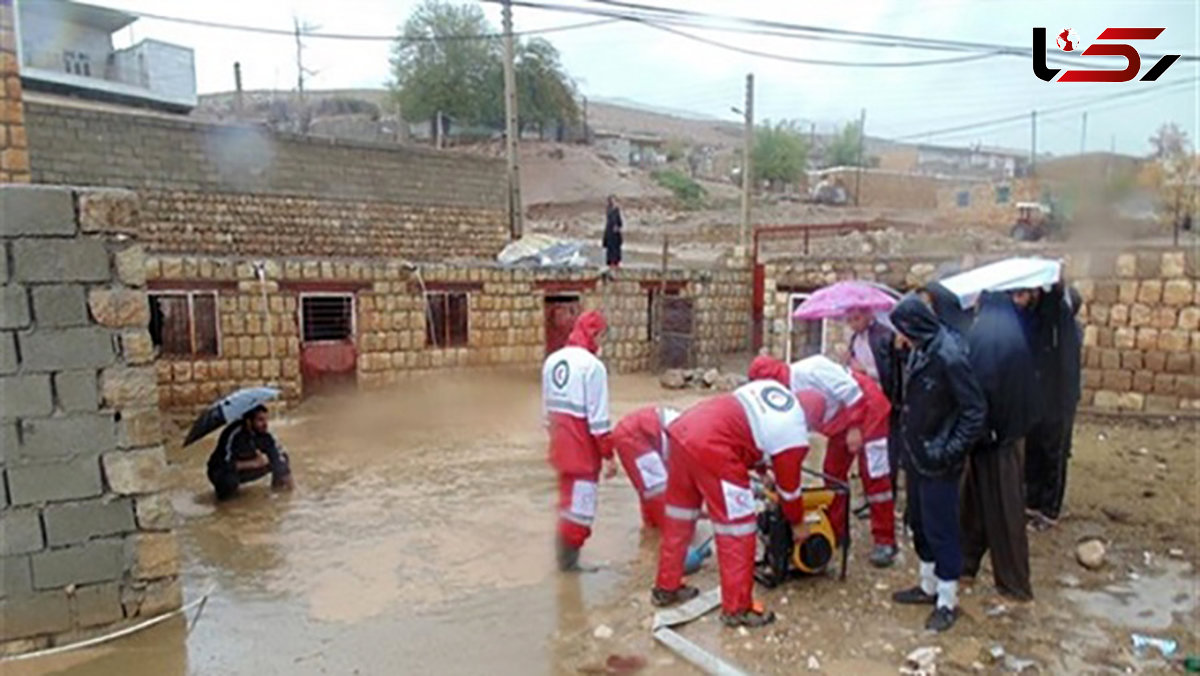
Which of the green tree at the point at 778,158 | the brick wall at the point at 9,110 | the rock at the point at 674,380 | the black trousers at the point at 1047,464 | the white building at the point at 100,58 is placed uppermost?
the white building at the point at 100,58

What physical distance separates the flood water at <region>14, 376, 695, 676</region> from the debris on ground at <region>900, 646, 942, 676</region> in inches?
72.2

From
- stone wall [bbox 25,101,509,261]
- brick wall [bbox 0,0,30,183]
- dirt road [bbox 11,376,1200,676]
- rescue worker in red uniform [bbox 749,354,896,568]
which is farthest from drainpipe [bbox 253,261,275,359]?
rescue worker in red uniform [bbox 749,354,896,568]

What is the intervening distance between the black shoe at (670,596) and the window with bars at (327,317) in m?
8.97

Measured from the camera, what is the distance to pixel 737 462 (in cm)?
449

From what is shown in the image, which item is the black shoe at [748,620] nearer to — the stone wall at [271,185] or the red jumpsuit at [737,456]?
the red jumpsuit at [737,456]

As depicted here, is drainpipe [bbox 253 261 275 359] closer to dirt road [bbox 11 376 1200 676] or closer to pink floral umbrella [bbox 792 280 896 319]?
dirt road [bbox 11 376 1200 676]

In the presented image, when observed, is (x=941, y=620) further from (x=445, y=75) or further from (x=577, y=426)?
(x=445, y=75)

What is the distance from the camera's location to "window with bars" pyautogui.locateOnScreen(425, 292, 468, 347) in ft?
44.8

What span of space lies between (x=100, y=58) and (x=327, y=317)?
87.9 feet

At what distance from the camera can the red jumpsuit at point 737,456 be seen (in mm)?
4438

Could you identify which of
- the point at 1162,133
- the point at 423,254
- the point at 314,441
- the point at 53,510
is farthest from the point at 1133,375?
the point at 423,254

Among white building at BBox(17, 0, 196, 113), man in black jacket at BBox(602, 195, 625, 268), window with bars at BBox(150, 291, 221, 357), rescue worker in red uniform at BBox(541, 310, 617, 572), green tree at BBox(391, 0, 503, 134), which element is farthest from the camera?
green tree at BBox(391, 0, 503, 134)

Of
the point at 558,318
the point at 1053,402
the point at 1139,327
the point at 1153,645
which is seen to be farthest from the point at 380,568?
the point at 558,318

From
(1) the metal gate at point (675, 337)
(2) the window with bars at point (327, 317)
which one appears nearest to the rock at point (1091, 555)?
(2) the window with bars at point (327, 317)
